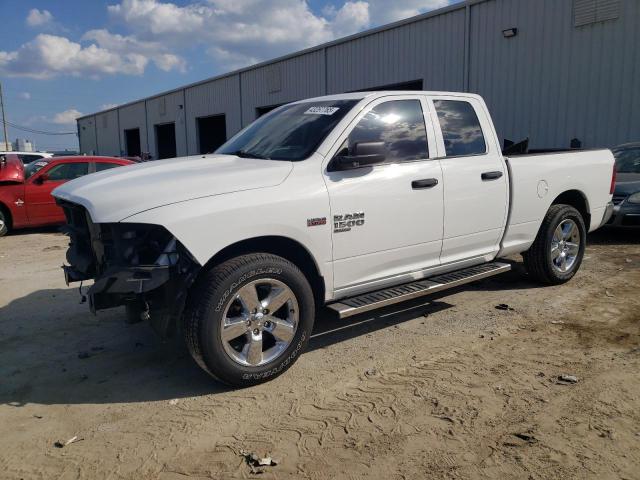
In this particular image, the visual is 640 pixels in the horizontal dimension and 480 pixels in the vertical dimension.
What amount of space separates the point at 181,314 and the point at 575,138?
36.8ft

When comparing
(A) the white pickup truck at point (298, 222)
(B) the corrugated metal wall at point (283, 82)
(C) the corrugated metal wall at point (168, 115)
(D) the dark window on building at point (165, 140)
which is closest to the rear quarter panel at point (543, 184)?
(A) the white pickup truck at point (298, 222)

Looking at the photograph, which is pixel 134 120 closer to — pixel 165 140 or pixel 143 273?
pixel 165 140

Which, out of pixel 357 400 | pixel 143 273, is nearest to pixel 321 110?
pixel 143 273

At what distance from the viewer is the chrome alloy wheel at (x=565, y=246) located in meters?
5.73

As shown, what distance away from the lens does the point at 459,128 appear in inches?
187

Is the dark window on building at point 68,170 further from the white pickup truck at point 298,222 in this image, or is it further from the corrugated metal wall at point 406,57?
the corrugated metal wall at point 406,57

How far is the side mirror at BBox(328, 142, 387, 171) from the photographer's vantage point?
12.0 ft

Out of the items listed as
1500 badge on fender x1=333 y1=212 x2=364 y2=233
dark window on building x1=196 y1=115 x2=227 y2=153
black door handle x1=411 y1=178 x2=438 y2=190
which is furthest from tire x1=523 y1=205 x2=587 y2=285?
dark window on building x1=196 y1=115 x2=227 y2=153

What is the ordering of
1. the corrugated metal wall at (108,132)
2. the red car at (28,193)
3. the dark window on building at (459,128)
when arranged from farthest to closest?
the corrugated metal wall at (108,132)
the red car at (28,193)
the dark window on building at (459,128)

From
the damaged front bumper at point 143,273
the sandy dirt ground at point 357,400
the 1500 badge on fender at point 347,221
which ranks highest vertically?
the 1500 badge on fender at point 347,221

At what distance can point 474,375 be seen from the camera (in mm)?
3625

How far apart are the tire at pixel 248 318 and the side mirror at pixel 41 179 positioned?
8752mm

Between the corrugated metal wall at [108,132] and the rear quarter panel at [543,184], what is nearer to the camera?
the rear quarter panel at [543,184]

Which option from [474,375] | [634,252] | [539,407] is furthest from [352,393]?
[634,252]
